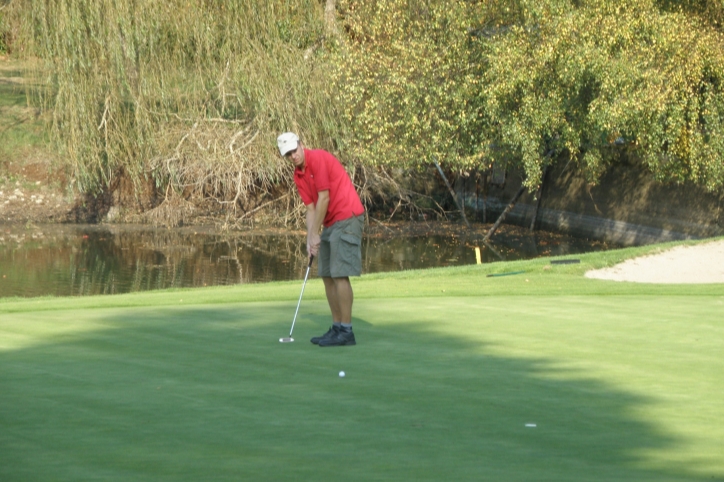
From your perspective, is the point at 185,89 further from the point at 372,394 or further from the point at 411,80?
the point at 372,394

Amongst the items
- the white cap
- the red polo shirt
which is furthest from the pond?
the white cap

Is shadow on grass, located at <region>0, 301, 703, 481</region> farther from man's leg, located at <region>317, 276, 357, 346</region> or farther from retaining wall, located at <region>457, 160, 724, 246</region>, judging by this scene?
retaining wall, located at <region>457, 160, 724, 246</region>

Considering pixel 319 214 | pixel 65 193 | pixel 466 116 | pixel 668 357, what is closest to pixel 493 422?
pixel 668 357

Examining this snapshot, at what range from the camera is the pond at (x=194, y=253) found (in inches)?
851

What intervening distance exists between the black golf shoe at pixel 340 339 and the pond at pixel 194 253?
1241 cm

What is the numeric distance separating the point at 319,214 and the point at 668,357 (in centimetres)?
306

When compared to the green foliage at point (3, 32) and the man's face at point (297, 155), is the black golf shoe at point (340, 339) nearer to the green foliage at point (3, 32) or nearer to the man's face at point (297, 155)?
the man's face at point (297, 155)

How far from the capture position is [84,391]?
6.36 meters

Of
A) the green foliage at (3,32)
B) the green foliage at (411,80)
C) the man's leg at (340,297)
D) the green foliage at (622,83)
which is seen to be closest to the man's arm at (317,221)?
the man's leg at (340,297)

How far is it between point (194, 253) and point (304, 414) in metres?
20.4

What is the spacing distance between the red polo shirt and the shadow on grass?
3.65 feet

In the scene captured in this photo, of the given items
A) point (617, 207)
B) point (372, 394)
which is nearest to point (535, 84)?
point (617, 207)

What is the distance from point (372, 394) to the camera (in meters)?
6.37

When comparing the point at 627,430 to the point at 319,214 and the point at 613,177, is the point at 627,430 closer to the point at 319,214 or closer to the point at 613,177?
the point at 319,214
